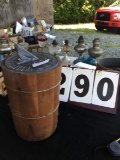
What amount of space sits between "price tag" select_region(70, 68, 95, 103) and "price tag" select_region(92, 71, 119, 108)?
4cm

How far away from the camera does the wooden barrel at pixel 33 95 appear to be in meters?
1.18

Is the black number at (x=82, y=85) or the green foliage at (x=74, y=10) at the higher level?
the green foliage at (x=74, y=10)

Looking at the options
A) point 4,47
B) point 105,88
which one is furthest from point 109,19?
point 105,88

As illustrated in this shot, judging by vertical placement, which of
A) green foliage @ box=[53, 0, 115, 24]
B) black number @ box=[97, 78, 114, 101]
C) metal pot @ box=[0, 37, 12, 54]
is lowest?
black number @ box=[97, 78, 114, 101]

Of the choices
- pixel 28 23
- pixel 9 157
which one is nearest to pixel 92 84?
pixel 9 157

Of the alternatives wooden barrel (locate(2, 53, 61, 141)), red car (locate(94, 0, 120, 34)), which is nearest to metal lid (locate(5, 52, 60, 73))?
wooden barrel (locate(2, 53, 61, 141))

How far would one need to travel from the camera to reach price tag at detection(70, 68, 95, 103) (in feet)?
5.59

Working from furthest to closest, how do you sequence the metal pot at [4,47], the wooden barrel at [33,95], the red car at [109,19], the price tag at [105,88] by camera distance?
the red car at [109,19] → the metal pot at [4,47] → the price tag at [105,88] → the wooden barrel at [33,95]

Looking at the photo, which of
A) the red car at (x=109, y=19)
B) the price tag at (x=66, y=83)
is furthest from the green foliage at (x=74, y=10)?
the price tag at (x=66, y=83)

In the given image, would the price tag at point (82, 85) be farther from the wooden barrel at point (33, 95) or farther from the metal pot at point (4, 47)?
the metal pot at point (4, 47)

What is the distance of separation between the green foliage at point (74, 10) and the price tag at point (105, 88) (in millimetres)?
7030

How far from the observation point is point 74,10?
8258 mm

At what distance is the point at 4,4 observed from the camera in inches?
152

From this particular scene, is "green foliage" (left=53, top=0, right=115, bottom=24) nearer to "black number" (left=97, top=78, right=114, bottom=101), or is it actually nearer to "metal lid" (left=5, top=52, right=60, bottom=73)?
"black number" (left=97, top=78, right=114, bottom=101)
